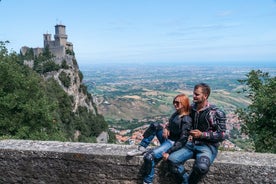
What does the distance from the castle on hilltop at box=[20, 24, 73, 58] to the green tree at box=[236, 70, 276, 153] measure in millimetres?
52510

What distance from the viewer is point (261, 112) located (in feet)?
45.9

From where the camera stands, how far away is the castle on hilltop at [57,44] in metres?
66.2

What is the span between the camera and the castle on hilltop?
6619cm

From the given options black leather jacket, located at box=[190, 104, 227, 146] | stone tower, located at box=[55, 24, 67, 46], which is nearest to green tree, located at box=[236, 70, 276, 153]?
black leather jacket, located at box=[190, 104, 227, 146]

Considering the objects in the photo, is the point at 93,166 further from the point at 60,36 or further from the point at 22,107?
the point at 60,36

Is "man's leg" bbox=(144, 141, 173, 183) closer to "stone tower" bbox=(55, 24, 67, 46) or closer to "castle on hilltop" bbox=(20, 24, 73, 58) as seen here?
"castle on hilltop" bbox=(20, 24, 73, 58)

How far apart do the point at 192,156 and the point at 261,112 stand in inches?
436

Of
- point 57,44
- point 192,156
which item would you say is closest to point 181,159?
point 192,156

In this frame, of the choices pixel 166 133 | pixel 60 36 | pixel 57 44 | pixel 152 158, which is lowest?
pixel 152 158

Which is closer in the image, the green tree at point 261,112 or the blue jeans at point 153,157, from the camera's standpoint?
the blue jeans at point 153,157

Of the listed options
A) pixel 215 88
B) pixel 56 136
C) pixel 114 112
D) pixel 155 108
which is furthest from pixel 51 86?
pixel 215 88

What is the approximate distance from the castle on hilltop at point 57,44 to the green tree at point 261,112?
52.5 metres

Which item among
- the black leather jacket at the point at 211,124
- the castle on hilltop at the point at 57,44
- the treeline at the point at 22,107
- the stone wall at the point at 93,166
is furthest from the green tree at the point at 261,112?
the castle on hilltop at the point at 57,44

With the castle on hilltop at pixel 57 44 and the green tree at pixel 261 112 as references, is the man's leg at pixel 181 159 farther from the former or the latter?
the castle on hilltop at pixel 57 44
